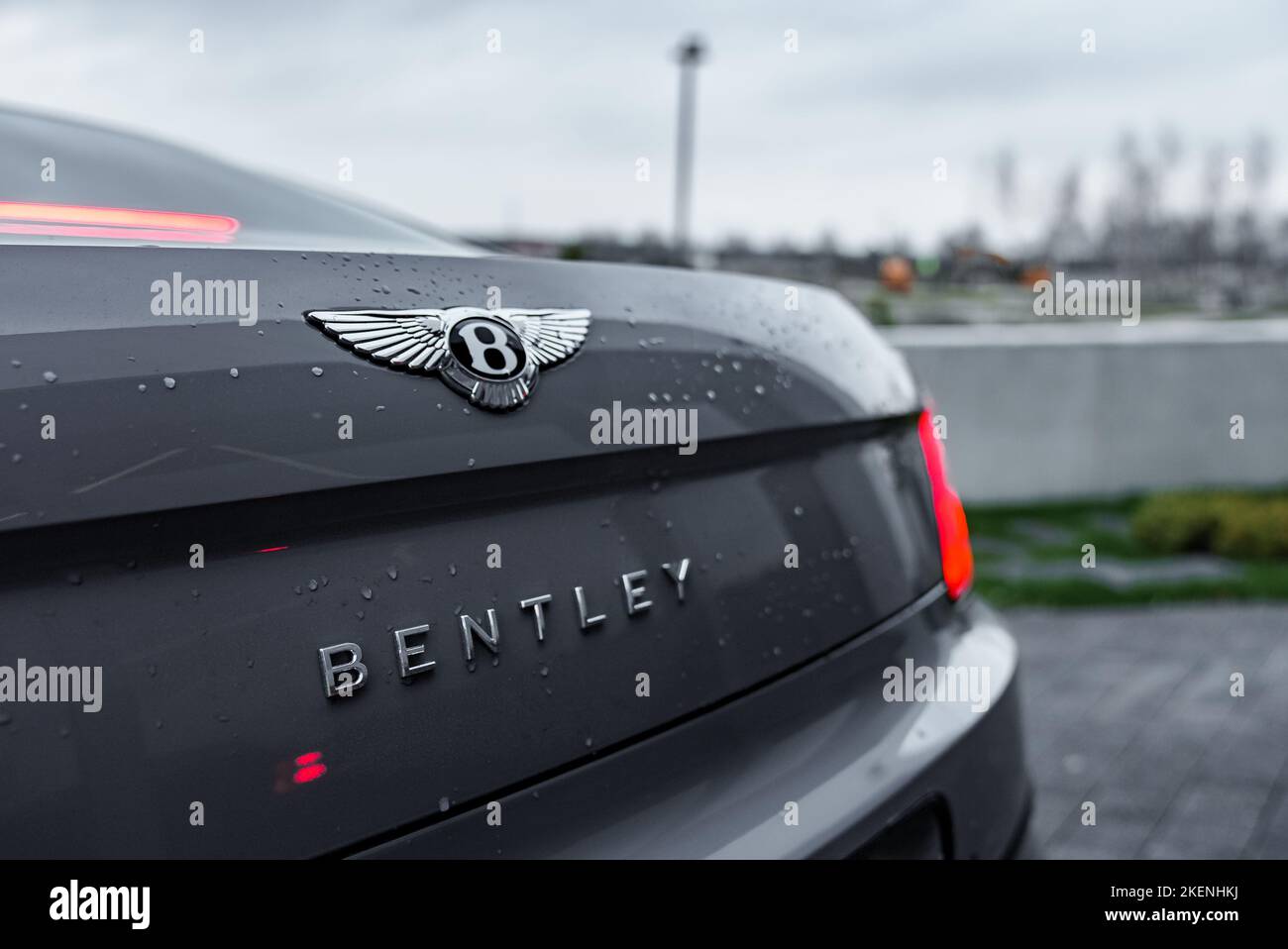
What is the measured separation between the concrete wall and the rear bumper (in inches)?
262

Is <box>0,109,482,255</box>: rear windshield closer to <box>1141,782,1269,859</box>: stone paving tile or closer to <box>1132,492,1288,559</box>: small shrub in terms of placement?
<box>1141,782,1269,859</box>: stone paving tile

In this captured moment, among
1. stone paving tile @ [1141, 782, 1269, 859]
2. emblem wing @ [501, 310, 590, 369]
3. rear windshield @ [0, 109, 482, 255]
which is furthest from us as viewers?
stone paving tile @ [1141, 782, 1269, 859]

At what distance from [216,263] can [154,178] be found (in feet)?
2.59

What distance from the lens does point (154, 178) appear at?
1687mm

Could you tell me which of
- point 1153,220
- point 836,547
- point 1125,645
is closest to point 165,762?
point 836,547

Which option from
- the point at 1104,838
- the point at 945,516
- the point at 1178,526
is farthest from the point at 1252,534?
the point at 945,516

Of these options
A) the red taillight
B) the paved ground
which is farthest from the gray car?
the paved ground

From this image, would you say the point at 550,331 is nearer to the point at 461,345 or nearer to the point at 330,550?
the point at 461,345

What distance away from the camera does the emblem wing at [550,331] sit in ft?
3.80

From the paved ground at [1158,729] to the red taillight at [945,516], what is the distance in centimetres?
42

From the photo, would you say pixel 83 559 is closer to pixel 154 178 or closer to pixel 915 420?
pixel 154 178

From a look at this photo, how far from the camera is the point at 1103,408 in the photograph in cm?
839

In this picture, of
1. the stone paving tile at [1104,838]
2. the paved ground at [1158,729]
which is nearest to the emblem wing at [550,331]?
the paved ground at [1158,729]

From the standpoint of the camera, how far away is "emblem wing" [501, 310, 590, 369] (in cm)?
116
